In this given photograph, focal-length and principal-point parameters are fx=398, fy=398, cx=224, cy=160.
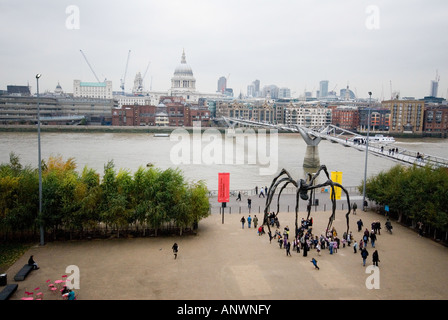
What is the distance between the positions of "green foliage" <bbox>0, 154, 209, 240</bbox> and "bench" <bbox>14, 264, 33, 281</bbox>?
196cm

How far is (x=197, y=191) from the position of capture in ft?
38.3

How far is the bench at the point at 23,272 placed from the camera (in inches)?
317

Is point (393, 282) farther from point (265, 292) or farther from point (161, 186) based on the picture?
point (161, 186)

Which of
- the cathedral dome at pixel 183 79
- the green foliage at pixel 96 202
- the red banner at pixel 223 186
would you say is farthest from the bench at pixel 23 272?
the cathedral dome at pixel 183 79

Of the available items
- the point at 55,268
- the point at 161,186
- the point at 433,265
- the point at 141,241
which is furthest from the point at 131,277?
the point at 433,265

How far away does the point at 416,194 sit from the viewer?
11859mm

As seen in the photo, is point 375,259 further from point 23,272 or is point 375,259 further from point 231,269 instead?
point 23,272

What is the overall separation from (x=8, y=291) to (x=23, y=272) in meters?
0.91

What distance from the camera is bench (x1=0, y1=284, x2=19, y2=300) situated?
7.17 meters

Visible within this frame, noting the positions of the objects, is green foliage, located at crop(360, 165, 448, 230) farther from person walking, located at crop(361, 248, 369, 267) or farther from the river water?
the river water

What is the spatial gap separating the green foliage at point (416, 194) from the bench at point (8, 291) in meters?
10.1

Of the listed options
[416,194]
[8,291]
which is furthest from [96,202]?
[416,194]

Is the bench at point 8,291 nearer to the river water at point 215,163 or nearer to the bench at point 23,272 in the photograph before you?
the bench at point 23,272

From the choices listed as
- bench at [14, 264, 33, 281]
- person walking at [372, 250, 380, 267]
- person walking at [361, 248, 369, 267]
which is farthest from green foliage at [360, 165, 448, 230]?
bench at [14, 264, 33, 281]
